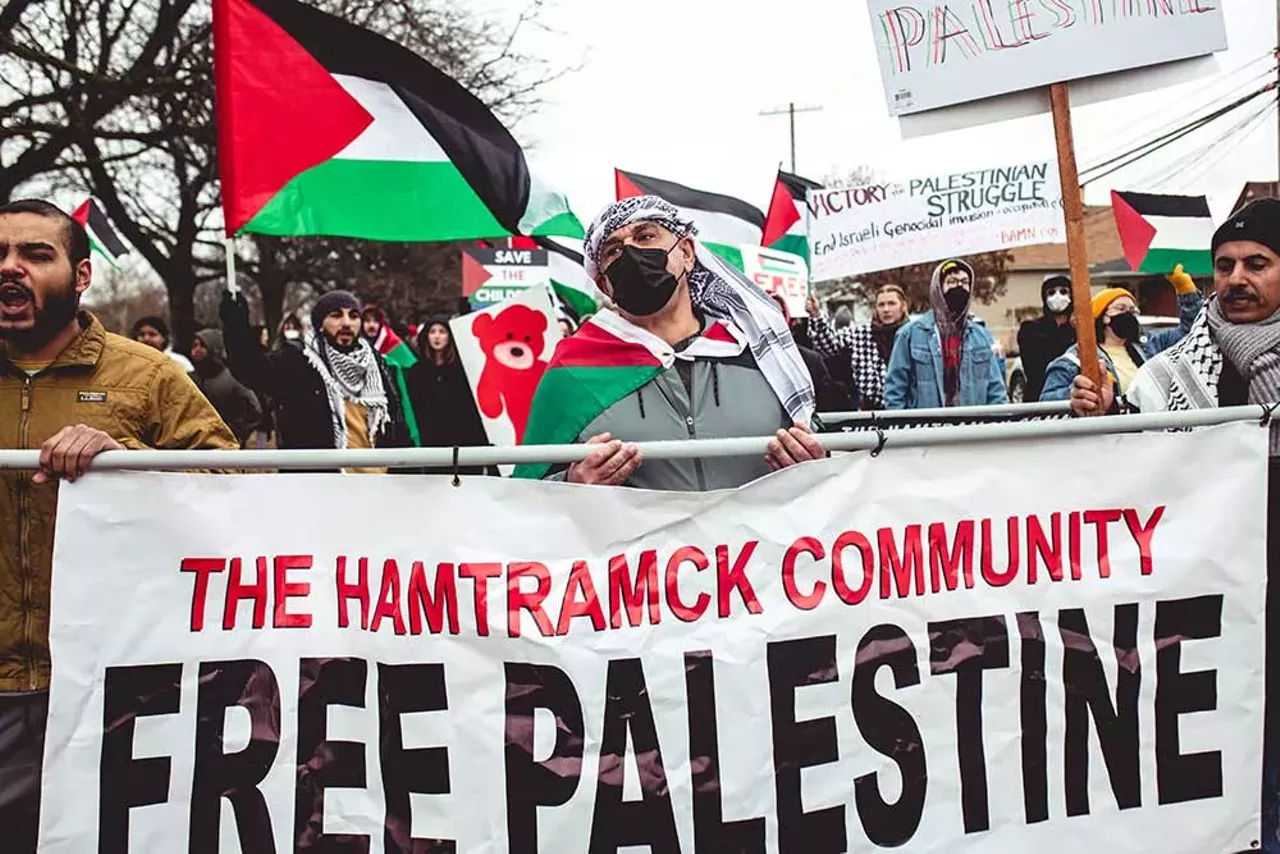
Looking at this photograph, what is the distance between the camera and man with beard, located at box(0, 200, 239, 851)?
2.73 meters

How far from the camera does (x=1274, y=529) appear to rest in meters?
3.15

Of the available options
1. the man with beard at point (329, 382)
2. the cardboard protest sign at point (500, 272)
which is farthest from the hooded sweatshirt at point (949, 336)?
the cardboard protest sign at point (500, 272)

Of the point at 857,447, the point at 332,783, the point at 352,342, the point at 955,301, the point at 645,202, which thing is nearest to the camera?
the point at 332,783

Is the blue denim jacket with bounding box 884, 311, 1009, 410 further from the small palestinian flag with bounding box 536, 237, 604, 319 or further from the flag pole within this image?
the small palestinian flag with bounding box 536, 237, 604, 319

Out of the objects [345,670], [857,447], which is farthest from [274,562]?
[857,447]

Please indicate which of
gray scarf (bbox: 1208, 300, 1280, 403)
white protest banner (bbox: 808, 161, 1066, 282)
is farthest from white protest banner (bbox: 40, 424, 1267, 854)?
white protest banner (bbox: 808, 161, 1066, 282)

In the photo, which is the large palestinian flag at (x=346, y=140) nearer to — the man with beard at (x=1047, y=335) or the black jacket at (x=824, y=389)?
the black jacket at (x=824, y=389)

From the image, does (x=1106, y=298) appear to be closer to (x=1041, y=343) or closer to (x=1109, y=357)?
(x=1109, y=357)

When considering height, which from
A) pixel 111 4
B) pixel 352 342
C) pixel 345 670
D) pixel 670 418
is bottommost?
pixel 345 670

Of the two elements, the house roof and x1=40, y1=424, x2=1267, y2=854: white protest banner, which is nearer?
x1=40, y1=424, x2=1267, y2=854: white protest banner

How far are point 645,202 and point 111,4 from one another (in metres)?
16.4

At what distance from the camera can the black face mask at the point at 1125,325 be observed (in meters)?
6.89

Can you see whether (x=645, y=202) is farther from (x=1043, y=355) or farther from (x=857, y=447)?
(x=1043, y=355)

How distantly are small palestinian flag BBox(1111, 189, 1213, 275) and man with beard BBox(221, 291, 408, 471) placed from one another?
703 cm
